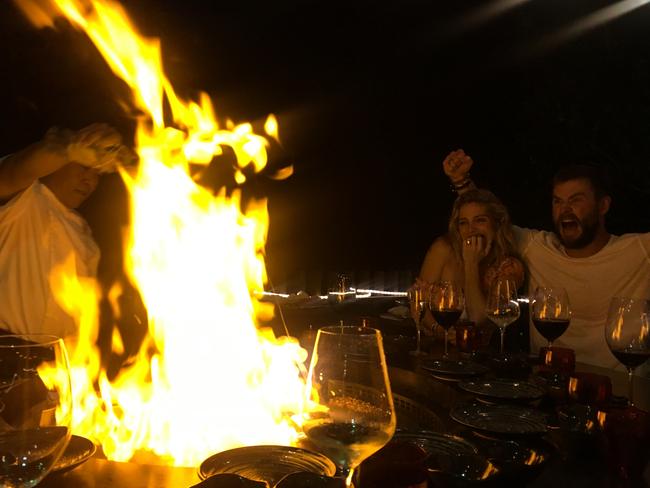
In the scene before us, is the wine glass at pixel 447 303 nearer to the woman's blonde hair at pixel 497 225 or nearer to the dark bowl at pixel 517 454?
the dark bowl at pixel 517 454

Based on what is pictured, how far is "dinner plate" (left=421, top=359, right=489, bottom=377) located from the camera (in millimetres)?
2236

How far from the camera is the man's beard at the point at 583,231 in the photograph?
4.05 m

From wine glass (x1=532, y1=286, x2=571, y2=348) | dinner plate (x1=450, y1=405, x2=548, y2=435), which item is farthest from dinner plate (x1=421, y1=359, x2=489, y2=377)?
dinner plate (x1=450, y1=405, x2=548, y2=435)

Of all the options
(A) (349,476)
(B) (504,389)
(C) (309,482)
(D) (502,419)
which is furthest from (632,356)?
(C) (309,482)

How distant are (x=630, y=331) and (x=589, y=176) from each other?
8.72 ft

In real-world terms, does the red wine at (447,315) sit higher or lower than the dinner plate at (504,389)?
higher

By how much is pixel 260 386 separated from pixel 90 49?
3740 mm

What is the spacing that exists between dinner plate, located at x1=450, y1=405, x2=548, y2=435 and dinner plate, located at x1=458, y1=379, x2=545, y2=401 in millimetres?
180

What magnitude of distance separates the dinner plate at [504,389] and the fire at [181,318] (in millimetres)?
685

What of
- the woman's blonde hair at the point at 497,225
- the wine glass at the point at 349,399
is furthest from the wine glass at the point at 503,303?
the woman's blonde hair at the point at 497,225

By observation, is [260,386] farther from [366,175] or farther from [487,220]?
[366,175]

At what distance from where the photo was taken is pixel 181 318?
A: 2.91 metres

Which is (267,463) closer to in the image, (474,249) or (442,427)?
(442,427)

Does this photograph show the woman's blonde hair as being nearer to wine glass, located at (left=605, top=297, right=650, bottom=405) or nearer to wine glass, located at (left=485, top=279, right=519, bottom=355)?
wine glass, located at (left=485, top=279, right=519, bottom=355)
